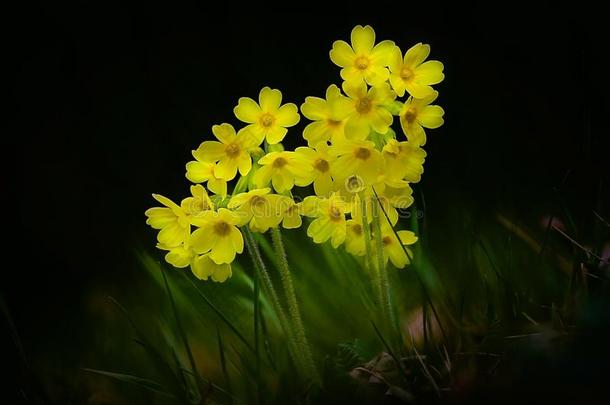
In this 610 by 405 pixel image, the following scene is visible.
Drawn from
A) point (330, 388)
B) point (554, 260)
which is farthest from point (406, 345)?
point (554, 260)

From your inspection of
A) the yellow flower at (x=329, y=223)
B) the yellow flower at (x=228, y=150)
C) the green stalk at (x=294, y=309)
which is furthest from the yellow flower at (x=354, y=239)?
the yellow flower at (x=228, y=150)

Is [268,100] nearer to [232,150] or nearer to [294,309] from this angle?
[232,150]

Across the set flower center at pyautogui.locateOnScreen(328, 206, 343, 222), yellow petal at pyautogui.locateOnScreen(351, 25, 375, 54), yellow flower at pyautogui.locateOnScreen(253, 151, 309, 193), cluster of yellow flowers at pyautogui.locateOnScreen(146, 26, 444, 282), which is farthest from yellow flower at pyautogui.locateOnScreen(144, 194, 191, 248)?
yellow petal at pyautogui.locateOnScreen(351, 25, 375, 54)

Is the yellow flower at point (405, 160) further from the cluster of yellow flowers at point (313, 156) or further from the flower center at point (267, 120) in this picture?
the flower center at point (267, 120)

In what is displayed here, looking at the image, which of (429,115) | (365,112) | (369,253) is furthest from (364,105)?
(369,253)

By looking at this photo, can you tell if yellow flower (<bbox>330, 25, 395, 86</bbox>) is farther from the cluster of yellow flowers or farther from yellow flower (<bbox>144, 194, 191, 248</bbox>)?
yellow flower (<bbox>144, 194, 191, 248</bbox>)

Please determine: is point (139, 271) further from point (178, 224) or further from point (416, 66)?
point (416, 66)
